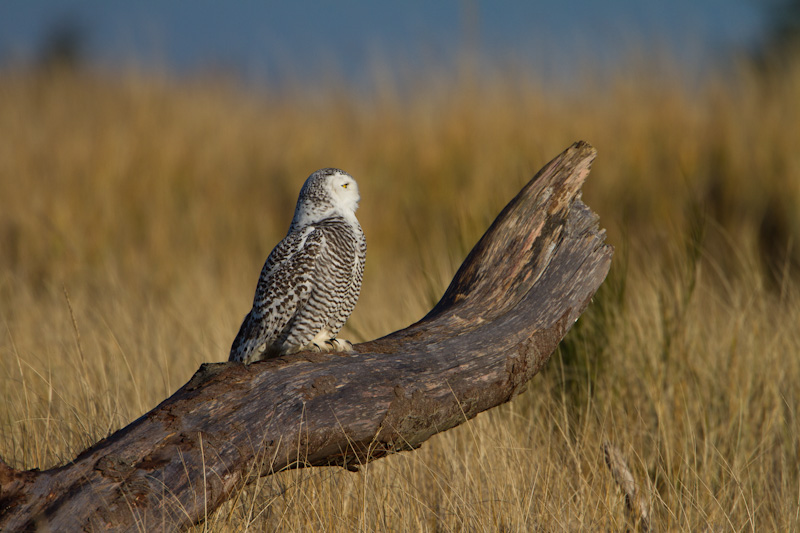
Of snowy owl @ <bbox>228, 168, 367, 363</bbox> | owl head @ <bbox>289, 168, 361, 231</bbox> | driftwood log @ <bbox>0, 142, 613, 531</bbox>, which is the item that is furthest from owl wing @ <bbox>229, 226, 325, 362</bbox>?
driftwood log @ <bbox>0, 142, 613, 531</bbox>

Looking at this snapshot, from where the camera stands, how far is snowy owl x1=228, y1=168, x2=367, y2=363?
2.68 m

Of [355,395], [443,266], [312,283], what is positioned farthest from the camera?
[443,266]

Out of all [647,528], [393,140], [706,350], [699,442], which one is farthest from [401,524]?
[393,140]

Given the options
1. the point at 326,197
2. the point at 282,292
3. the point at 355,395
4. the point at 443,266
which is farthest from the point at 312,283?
the point at 443,266

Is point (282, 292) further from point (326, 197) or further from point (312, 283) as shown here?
point (326, 197)

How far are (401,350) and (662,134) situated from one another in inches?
195

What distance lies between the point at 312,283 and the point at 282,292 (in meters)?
0.12

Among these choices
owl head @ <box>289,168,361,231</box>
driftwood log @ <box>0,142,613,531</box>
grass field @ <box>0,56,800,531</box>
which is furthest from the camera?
owl head @ <box>289,168,361,231</box>

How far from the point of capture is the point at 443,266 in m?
3.99

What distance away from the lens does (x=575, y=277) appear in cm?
251

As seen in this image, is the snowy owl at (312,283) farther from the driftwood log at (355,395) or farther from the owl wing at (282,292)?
the driftwood log at (355,395)

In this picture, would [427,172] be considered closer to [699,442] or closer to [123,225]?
[123,225]

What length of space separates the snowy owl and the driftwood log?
0.39 meters

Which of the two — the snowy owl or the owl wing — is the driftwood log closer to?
the snowy owl
